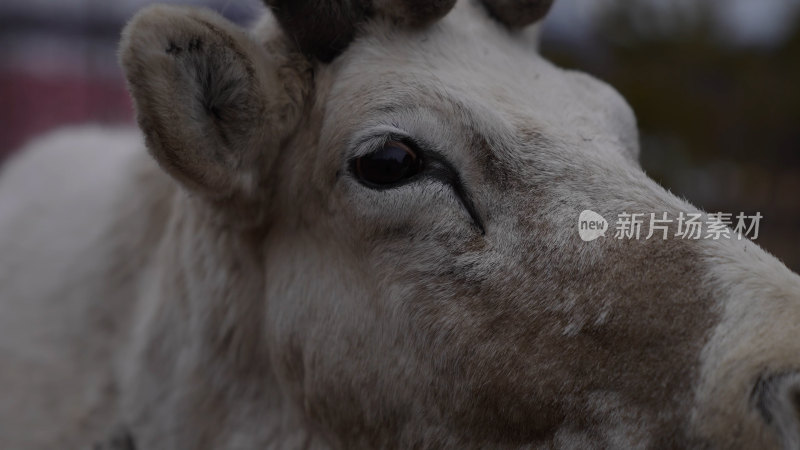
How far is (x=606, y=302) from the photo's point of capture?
2184 mm

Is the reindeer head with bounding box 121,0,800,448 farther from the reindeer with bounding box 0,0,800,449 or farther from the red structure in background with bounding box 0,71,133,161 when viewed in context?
the red structure in background with bounding box 0,71,133,161

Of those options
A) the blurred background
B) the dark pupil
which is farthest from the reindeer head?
the blurred background

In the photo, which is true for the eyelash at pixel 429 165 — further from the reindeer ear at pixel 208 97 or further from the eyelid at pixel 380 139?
the reindeer ear at pixel 208 97

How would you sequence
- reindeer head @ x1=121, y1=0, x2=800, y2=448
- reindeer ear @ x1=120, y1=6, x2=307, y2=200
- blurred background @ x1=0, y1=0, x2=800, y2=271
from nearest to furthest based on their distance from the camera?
reindeer head @ x1=121, y1=0, x2=800, y2=448 < reindeer ear @ x1=120, y1=6, x2=307, y2=200 < blurred background @ x1=0, y1=0, x2=800, y2=271

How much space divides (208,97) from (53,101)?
1162 cm

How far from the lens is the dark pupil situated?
96.7 inches

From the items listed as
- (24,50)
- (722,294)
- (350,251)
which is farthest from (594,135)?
(24,50)

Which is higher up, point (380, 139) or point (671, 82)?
point (671, 82)

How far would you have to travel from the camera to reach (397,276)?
8.14 feet

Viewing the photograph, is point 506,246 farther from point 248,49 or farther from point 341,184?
point 248,49

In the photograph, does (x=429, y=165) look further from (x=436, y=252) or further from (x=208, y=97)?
(x=208, y=97)

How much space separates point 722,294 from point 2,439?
108 inches

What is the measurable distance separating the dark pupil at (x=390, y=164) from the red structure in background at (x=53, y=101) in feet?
35.0

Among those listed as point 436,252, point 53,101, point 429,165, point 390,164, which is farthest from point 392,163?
point 53,101
